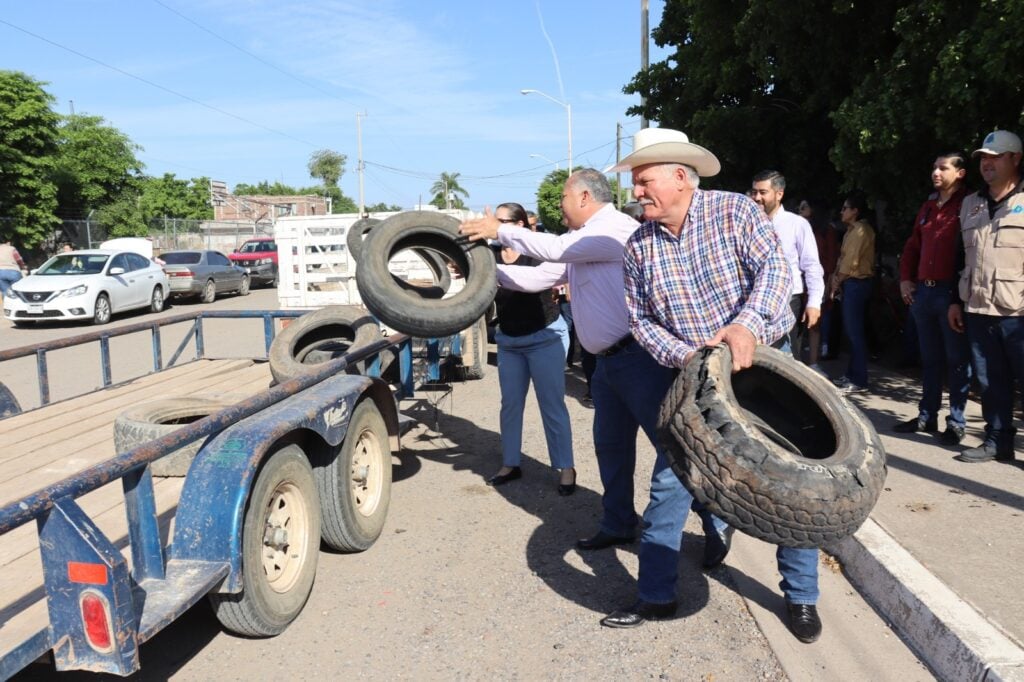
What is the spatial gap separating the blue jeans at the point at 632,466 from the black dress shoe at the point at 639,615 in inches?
1.3

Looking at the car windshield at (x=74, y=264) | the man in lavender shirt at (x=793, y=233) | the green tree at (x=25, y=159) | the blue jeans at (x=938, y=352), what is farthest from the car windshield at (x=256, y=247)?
the blue jeans at (x=938, y=352)

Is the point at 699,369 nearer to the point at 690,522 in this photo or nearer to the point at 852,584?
the point at 852,584

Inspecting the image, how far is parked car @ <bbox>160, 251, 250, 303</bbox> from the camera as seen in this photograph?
21.7 m

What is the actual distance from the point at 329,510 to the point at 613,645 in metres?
1.61

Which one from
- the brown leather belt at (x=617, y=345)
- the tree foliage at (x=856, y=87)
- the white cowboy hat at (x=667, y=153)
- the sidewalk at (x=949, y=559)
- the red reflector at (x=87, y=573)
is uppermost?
the tree foliage at (x=856, y=87)

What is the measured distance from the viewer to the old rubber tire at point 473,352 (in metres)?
9.55

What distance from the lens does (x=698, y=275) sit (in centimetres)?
335

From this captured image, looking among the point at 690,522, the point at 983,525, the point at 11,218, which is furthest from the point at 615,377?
the point at 11,218

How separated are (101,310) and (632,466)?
52.1 ft

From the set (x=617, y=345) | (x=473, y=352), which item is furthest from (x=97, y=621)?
(x=473, y=352)

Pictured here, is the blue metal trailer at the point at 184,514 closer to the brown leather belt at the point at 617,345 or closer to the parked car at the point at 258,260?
the brown leather belt at the point at 617,345

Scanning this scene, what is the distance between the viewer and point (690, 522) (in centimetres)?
498

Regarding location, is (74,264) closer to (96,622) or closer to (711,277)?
(96,622)

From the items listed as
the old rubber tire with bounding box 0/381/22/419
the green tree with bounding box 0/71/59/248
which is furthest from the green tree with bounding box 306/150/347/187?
the old rubber tire with bounding box 0/381/22/419
